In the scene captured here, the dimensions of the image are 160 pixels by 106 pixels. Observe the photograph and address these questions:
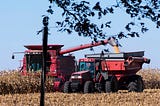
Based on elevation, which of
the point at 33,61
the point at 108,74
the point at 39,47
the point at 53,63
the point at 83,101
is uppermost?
the point at 39,47

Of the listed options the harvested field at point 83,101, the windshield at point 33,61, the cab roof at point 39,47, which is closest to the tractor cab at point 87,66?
the cab roof at point 39,47

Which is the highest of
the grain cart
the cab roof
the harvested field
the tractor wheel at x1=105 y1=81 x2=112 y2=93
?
the cab roof

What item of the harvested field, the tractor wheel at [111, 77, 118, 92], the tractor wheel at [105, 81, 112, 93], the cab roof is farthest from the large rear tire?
the harvested field

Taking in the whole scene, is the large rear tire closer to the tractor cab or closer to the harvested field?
the tractor cab

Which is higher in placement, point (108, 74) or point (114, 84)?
point (108, 74)

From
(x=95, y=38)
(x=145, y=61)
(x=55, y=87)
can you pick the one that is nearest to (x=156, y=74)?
(x=145, y=61)

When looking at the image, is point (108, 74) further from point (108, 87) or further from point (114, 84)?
point (108, 87)

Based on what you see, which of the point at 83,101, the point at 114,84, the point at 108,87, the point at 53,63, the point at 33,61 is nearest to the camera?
the point at 83,101

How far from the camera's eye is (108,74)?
77.4 feet

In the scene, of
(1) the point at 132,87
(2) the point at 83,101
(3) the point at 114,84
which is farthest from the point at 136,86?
(2) the point at 83,101

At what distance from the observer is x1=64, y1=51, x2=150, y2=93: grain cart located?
22.0 meters

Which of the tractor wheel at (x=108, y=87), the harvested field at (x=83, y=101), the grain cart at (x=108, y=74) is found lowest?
the harvested field at (x=83, y=101)

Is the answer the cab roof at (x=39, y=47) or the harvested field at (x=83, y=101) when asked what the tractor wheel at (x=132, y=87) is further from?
the harvested field at (x=83, y=101)

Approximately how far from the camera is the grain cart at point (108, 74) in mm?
22000
